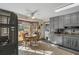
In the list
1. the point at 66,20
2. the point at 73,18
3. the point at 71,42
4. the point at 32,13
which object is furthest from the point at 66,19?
the point at 32,13

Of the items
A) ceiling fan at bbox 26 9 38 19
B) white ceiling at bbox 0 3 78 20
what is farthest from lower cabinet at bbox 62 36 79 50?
ceiling fan at bbox 26 9 38 19

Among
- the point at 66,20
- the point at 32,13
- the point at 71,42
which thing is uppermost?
A: the point at 32,13

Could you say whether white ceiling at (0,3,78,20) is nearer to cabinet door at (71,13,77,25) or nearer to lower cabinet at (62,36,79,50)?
cabinet door at (71,13,77,25)

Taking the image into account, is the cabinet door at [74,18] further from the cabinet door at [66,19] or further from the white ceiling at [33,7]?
the white ceiling at [33,7]

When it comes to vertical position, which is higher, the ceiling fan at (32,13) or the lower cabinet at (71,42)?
the ceiling fan at (32,13)

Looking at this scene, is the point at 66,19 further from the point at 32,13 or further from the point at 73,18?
the point at 32,13

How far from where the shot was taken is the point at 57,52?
251 centimetres

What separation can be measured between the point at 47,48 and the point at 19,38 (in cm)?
63

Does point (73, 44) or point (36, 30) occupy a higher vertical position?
point (36, 30)

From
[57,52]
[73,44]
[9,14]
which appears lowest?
[57,52]

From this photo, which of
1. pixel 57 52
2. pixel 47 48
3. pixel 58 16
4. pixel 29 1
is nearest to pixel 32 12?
pixel 29 1

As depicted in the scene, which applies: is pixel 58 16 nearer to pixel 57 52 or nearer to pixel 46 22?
pixel 46 22

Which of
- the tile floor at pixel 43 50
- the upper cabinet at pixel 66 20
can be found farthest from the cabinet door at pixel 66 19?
the tile floor at pixel 43 50

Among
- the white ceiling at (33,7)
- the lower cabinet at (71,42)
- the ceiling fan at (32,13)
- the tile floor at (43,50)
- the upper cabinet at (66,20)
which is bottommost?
the tile floor at (43,50)
